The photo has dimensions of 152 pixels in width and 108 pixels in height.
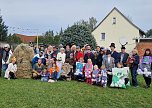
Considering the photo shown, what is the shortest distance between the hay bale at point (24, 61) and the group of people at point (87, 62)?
0.22 m

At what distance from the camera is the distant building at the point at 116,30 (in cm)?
4481

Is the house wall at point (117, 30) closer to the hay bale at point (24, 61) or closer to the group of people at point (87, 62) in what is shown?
the group of people at point (87, 62)

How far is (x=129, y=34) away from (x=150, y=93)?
35847 mm

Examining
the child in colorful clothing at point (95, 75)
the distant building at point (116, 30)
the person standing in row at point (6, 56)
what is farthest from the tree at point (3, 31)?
the child in colorful clothing at point (95, 75)

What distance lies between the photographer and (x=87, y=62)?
41.1ft

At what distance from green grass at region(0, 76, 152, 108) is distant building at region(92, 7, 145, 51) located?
113 feet

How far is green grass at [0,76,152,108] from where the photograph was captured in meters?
8.05

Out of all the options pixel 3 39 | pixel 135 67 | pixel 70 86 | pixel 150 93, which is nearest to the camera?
pixel 150 93

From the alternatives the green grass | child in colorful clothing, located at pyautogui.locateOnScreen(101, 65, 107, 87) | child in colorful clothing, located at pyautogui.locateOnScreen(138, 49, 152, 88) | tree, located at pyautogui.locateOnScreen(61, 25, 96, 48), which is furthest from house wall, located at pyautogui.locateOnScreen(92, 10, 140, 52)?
the green grass

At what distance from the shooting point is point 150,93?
33.4 ft

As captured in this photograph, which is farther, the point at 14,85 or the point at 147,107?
the point at 14,85

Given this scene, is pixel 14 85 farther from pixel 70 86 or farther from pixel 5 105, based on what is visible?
pixel 5 105

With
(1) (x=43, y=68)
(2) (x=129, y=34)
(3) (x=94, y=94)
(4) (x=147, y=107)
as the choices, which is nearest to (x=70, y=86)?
(3) (x=94, y=94)

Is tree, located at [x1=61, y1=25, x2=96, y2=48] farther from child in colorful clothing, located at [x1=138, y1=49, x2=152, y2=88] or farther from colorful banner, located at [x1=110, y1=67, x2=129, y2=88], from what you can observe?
colorful banner, located at [x1=110, y1=67, x2=129, y2=88]
